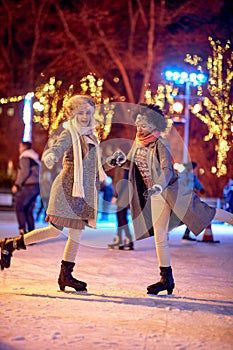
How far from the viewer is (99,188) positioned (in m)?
7.35

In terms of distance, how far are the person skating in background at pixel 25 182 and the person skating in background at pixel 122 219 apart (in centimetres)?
146

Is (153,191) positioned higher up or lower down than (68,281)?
higher up

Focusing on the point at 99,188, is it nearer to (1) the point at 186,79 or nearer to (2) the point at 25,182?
(2) the point at 25,182

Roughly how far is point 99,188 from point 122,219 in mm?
5669

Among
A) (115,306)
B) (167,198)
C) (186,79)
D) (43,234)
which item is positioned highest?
(186,79)

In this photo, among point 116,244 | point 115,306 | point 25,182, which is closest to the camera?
point 115,306

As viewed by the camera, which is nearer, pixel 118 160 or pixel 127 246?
pixel 118 160

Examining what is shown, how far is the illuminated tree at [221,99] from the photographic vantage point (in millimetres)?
11789

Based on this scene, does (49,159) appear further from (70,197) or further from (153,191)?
(153,191)

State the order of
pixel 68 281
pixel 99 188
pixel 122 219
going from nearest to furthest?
1. pixel 68 281
2. pixel 99 188
3. pixel 122 219

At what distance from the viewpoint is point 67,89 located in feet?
30.6

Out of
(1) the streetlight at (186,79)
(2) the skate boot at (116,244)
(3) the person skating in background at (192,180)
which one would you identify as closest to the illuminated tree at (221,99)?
(3) the person skating in background at (192,180)

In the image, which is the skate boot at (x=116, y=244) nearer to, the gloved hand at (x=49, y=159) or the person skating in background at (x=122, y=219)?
the person skating in background at (x=122, y=219)

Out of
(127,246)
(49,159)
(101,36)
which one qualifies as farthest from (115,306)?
(101,36)
